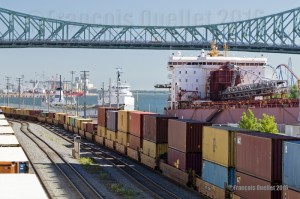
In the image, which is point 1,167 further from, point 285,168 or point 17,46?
point 17,46

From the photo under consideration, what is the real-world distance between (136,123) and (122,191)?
50.2ft

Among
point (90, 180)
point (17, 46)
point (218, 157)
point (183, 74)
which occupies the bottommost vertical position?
point (90, 180)

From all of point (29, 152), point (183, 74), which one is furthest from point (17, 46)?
point (29, 152)

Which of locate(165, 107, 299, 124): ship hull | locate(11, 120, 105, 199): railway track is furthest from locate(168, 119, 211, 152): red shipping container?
locate(165, 107, 299, 124): ship hull

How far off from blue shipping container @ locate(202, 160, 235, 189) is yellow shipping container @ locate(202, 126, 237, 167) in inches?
10.7

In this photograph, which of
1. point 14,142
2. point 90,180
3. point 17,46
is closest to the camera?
point 14,142

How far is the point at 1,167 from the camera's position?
90.0 feet

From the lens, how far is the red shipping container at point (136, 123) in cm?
4947

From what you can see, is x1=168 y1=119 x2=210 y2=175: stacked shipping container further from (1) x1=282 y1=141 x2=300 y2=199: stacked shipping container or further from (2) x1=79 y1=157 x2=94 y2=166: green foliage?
(2) x1=79 y1=157 x2=94 y2=166: green foliage

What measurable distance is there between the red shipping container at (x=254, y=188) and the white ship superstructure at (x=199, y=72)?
4937 cm

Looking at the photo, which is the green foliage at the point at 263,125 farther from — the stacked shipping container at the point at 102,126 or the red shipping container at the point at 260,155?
the stacked shipping container at the point at 102,126

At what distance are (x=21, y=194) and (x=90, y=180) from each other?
2143cm

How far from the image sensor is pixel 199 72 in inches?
3155

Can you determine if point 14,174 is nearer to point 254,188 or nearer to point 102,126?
point 254,188
